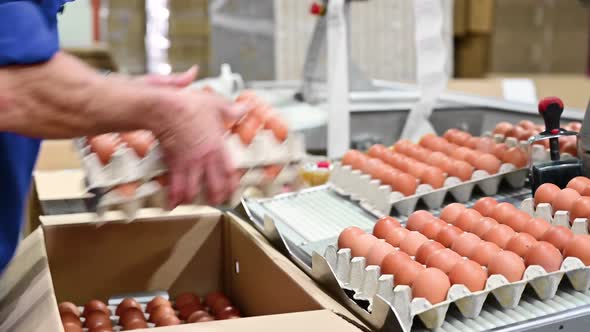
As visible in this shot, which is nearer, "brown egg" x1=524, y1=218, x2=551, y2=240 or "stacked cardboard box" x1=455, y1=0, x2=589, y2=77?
"brown egg" x1=524, y1=218, x2=551, y2=240

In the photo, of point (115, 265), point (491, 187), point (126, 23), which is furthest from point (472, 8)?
point (115, 265)

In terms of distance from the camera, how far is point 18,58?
0.87m

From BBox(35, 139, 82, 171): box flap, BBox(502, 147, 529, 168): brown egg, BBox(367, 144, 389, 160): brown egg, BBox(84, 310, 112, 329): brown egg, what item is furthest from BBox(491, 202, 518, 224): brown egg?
BBox(35, 139, 82, 171): box flap

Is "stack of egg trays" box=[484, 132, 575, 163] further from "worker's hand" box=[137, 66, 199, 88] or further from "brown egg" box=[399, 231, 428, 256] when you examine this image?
"worker's hand" box=[137, 66, 199, 88]

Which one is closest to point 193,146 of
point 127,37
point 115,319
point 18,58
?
point 18,58

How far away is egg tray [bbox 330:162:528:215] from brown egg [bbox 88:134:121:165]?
603 mm

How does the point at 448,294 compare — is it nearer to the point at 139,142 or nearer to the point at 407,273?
the point at 407,273

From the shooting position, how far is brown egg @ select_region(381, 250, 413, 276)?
1.14m

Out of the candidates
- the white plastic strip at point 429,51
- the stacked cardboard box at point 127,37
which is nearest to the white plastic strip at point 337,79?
the white plastic strip at point 429,51

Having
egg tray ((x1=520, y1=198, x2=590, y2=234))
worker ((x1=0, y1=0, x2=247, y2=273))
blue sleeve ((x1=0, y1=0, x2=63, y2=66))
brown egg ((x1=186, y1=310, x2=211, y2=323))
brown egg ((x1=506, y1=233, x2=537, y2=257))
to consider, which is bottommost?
brown egg ((x1=186, y1=310, x2=211, y2=323))

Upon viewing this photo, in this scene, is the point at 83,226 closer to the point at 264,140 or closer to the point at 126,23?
the point at 264,140

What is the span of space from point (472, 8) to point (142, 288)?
387 cm

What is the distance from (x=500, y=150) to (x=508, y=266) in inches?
27.2

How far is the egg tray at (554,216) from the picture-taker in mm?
1265
